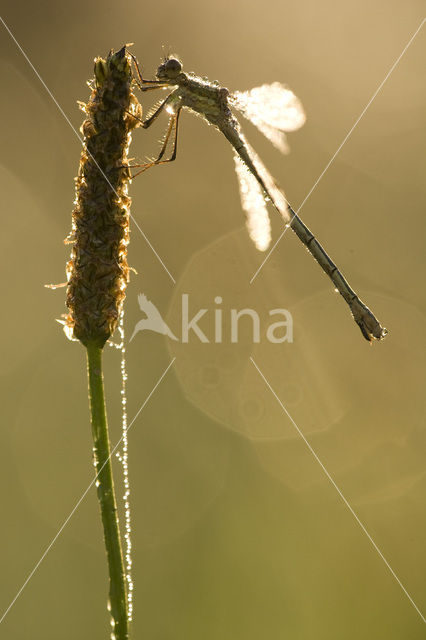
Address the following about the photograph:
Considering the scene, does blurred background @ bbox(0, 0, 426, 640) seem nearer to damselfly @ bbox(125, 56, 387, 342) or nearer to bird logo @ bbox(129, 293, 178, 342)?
bird logo @ bbox(129, 293, 178, 342)

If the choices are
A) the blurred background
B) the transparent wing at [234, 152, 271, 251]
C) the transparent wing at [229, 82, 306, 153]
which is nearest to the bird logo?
the blurred background

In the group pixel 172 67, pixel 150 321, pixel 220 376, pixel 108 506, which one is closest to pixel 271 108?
pixel 172 67

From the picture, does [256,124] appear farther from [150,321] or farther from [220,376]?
[220,376]

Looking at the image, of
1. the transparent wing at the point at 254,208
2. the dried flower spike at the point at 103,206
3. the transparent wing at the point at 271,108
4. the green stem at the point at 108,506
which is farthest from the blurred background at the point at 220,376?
the green stem at the point at 108,506

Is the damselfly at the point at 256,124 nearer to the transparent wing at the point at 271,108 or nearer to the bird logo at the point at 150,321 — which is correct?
the transparent wing at the point at 271,108

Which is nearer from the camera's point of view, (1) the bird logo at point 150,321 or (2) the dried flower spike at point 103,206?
(2) the dried flower spike at point 103,206

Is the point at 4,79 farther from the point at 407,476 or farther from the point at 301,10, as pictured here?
the point at 407,476
